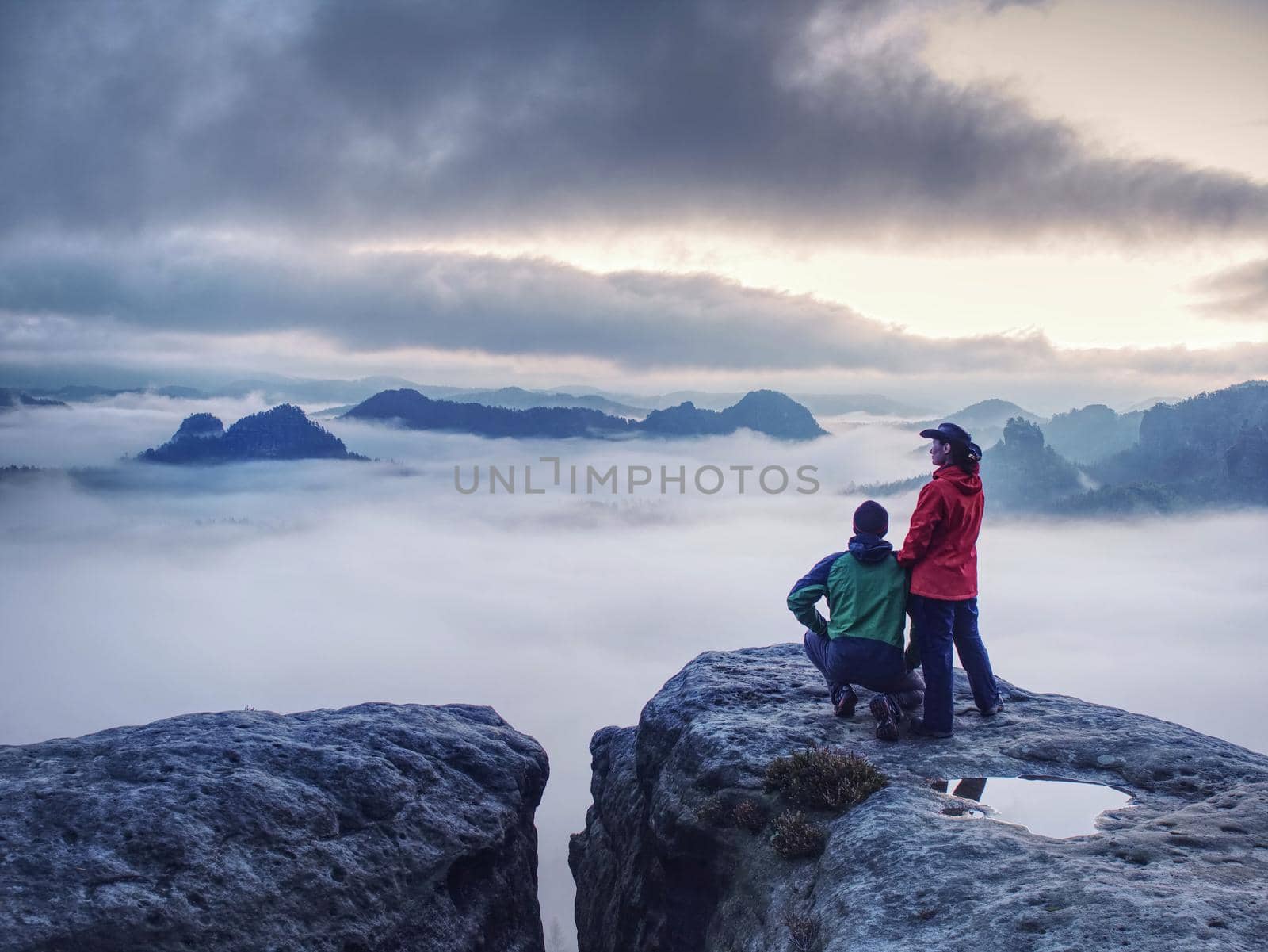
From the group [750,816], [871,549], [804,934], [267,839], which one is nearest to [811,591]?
[871,549]

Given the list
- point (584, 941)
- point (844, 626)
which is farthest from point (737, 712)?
point (584, 941)

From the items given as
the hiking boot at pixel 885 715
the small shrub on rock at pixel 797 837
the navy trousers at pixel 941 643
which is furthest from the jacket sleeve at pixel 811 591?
the small shrub on rock at pixel 797 837

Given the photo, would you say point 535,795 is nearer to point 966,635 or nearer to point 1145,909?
point 966,635

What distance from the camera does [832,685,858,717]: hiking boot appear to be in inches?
586

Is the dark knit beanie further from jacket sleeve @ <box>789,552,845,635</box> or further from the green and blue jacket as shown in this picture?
jacket sleeve @ <box>789,552,845,635</box>

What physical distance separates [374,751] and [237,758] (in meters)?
2.64

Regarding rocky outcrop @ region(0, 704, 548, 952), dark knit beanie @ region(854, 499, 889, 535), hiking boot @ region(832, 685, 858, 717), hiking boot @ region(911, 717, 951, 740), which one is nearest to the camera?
rocky outcrop @ region(0, 704, 548, 952)

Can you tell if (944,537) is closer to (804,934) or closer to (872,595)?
(872,595)

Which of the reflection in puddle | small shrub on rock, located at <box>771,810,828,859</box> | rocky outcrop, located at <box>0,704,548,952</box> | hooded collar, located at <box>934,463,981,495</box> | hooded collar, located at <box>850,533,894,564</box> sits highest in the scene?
hooded collar, located at <box>934,463,981,495</box>

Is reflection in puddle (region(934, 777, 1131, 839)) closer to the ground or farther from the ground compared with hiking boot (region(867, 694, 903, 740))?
closer to the ground

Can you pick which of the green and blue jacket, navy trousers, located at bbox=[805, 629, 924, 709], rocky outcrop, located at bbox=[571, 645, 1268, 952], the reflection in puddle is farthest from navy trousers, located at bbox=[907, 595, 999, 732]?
the reflection in puddle

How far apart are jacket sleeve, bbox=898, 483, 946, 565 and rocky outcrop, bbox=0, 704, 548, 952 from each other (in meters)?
10.2

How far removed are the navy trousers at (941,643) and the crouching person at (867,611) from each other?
36 centimetres

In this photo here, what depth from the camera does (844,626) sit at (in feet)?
45.3
